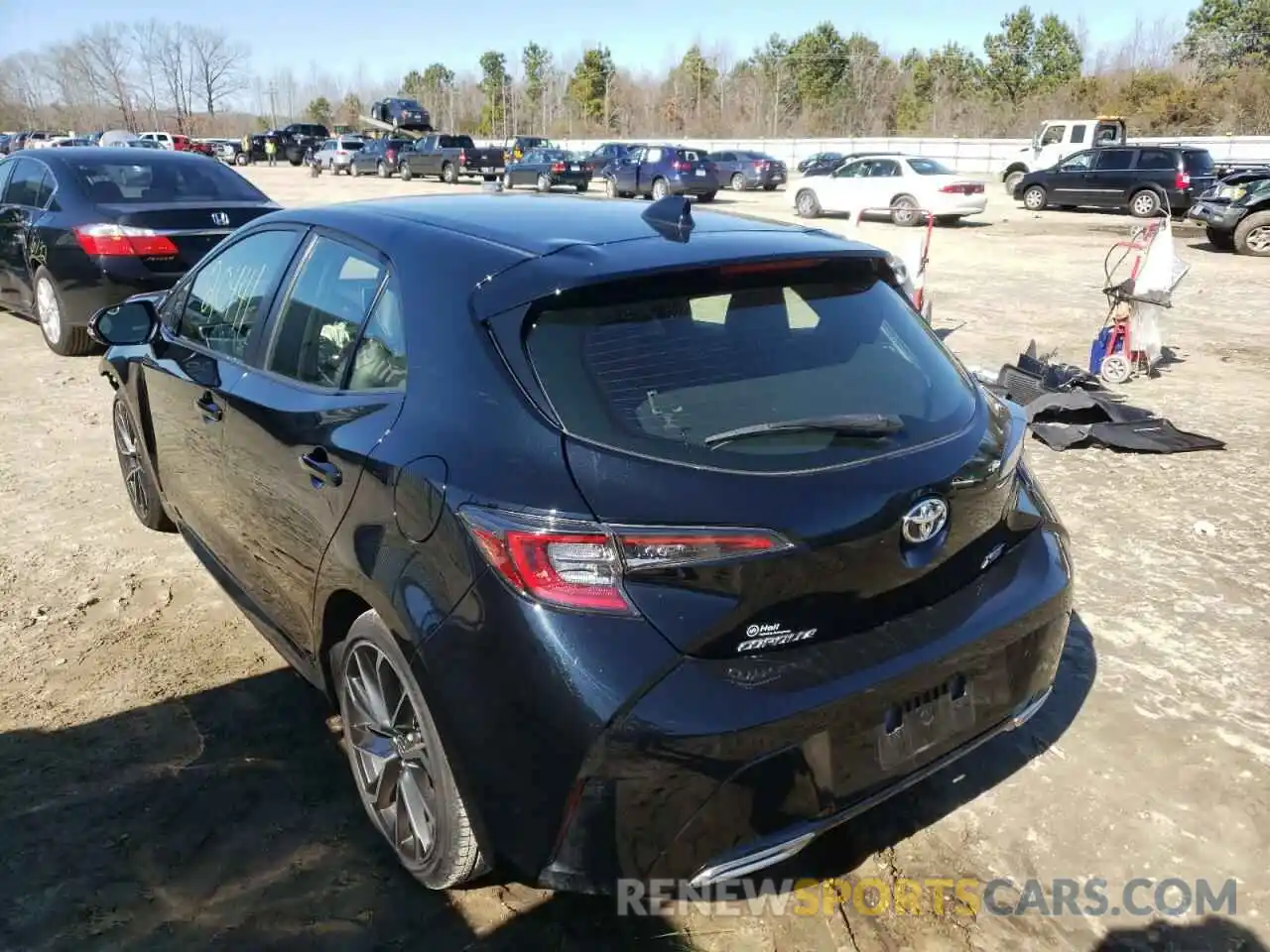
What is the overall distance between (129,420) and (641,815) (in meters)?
3.83

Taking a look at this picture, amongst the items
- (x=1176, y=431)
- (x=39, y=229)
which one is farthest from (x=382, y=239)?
(x=39, y=229)

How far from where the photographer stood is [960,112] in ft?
232

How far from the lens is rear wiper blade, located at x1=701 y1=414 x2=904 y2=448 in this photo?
2.20m

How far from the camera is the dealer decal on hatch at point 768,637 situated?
2.05 meters

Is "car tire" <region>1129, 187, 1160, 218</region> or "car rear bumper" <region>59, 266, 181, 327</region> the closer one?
"car rear bumper" <region>59, 266, 181, 327</region>

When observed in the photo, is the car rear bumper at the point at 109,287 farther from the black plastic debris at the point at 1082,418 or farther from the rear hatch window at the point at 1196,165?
the rear hatch window at the point at 1196,165

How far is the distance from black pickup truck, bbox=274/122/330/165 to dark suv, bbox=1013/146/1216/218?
137 feet

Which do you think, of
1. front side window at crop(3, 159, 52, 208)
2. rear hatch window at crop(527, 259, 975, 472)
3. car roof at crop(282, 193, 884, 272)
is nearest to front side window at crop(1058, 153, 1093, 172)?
front side window at crop(3, 159, 52, 208)

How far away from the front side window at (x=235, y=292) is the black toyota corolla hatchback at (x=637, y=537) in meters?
0.35

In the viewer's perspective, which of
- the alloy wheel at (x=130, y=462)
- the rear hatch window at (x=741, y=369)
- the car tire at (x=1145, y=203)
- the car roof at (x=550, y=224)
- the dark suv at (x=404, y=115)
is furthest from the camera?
the dark suv at (x=404, y=115)

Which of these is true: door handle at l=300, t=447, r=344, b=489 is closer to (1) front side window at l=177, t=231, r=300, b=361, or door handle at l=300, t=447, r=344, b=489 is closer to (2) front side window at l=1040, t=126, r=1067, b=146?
(1) front side window at l=177, t=231, r=300, b=361

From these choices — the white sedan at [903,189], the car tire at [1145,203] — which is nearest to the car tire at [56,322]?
the white sedan at [903,189]

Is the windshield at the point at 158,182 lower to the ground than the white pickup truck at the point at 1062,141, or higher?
lower

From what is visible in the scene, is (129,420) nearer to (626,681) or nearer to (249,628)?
(249,628)
